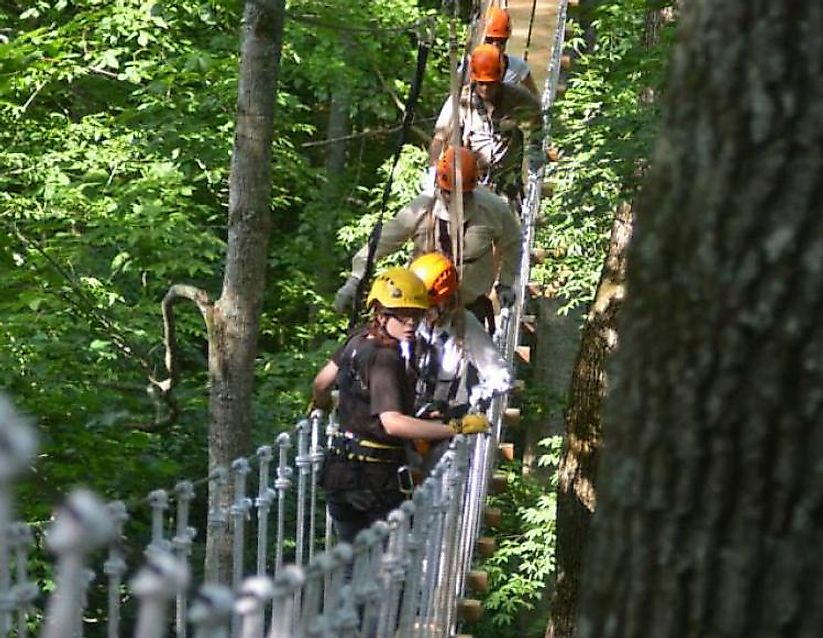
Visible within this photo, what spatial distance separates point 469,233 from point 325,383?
1.08 m

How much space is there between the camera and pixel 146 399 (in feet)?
20.1

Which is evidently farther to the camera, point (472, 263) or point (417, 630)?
point (472, 263)

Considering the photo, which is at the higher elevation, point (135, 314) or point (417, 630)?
point (135, 314)

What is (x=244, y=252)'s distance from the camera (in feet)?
15.6

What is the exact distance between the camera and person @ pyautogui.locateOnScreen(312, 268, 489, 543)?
3672 millimetres

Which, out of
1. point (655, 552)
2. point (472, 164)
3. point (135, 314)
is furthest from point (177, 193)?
point (655, 552)

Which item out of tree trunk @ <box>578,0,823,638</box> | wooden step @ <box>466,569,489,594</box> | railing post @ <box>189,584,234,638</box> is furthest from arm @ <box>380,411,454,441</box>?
railing post @ <box>189,584,234,638</box>

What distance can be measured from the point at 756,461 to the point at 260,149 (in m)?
3.36

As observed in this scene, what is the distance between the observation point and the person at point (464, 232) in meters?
5.03

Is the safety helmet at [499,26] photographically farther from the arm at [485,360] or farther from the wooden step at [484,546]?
the wooden step at [484,546]

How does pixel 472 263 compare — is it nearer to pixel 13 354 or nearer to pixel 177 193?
pixel 13 354

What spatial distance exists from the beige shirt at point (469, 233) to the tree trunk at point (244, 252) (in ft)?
1.49

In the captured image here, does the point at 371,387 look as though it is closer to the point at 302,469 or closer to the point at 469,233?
the point at 302,469

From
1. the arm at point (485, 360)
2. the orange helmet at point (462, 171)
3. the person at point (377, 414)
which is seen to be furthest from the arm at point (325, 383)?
the orange helmet at point (462, 171)
